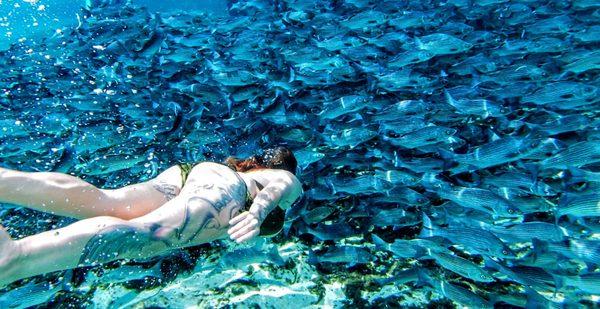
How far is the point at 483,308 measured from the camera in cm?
352

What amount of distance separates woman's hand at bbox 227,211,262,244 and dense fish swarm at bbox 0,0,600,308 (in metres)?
1.23

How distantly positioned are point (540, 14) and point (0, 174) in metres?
9.10

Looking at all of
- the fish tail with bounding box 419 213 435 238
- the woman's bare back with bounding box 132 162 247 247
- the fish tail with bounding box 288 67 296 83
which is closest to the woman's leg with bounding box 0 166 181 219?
the woman's bare back with bounding box 132 162 247 247

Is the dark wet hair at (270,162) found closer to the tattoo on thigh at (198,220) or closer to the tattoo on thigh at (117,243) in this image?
the tattoo on thigh at (198,220)

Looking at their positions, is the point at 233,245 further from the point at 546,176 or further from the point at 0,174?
the point at 546,176

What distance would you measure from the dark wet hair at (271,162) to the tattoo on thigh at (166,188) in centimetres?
72

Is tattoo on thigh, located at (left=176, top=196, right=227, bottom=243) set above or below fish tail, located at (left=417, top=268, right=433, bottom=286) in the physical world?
Result: above

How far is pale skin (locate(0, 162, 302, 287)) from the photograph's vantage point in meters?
2.22

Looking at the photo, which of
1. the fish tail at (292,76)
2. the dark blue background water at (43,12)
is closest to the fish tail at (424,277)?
the fish tail at (292,76)

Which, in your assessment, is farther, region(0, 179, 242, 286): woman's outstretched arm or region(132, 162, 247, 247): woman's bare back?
region(132, 162, 247, 247): woman's bare back

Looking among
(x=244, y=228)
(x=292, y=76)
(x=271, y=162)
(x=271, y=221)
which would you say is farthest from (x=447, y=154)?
(x=244, y=228)

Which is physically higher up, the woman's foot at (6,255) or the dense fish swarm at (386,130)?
the woman's foot at (6,255)

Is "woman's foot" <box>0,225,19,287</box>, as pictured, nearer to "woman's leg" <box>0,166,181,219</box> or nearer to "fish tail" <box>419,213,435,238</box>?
"woman's leg" <box>0,166,181,219</box>

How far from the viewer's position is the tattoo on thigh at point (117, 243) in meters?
2.40
